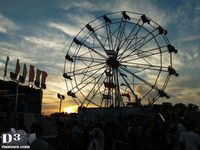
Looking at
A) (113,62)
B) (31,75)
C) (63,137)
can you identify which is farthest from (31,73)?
(63,137)

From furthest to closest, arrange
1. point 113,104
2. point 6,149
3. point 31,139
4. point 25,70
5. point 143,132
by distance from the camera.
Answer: point 25,70
point 113,104
point 143,132
point 6,149
point 31,139

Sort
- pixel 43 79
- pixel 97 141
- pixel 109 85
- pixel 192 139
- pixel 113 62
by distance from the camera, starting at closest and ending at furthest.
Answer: pixel 97 141
pixel 192 139
pixel 113 62
pixel 109 85
pixel 43 79

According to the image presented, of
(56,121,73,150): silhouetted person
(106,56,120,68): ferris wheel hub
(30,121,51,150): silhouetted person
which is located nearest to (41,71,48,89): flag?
(106,56,120,68): ferris wheel hub

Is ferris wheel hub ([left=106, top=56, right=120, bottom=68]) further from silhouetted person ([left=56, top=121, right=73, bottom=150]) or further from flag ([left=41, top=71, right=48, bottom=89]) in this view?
flag ([left=41, top=71, right=48, bottom=89])

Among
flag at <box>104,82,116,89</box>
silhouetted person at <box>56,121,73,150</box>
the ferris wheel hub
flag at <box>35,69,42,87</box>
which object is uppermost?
flag at <box>35,69,42,87</box>

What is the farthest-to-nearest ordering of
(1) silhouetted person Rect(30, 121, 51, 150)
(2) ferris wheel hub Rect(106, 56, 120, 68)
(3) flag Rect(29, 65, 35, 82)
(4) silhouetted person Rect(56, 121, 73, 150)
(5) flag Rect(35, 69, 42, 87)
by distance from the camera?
(5) flag Rect(35, 69, 42, 87) < (3) flag Rect(29, 65, 35, 82) < (2) ferris wheel hub Rect(106, 56, 120, 68) < (4) silhouetted person Rect(56, 121, 73, 150) < (1) silhouetted person Rect(30, 121, 51, 150)

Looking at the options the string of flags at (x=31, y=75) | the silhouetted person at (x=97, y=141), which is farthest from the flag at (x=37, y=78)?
the silhouetted person at (x=97, y=141)

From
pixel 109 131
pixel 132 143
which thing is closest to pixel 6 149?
pixel 109 131

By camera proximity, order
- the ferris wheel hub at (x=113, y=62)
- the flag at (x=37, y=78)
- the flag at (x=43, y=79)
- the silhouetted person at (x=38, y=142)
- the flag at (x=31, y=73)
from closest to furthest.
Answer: the silhouetted person at (x=38, y=142) → the ferris wheel hub at (x=113, y=62) → the flag at (x=31, y=73) → the flag at (x=37, y=78) → the flag at (x=43, y=79)

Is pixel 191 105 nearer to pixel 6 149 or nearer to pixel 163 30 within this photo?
pixel 163 30

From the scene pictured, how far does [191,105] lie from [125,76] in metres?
129

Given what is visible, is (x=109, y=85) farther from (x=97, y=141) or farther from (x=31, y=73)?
(x=97, y=141)

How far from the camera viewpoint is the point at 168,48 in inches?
1211

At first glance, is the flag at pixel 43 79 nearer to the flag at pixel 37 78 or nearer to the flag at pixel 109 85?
the flag at pixel 37 78
